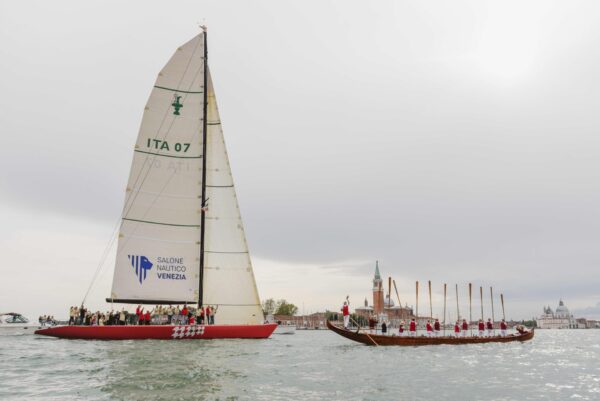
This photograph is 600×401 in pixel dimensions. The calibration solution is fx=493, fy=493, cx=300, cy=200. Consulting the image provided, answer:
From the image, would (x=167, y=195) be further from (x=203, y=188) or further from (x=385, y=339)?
(x=385, y=339)

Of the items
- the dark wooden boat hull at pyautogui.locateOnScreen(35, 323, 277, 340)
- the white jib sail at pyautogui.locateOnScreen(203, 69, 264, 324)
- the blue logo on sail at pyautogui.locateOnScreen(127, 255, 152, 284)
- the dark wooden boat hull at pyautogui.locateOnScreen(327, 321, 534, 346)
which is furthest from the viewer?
the dark wooden boat hull at pyautogui.locateOnScreen(327, 321, 534, 346)

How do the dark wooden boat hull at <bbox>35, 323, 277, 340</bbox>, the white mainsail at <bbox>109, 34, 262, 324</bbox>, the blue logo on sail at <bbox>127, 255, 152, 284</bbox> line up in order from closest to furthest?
the dark wooden boat hull at <bbox>35, 323, 277, 340</bbox>
the blue logo on sail at <bbox>127, 255, 152, 284</bbox>
the white mainsail at <bbox>109, 34, 262, 324</bbox>

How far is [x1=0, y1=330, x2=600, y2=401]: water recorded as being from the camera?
14898 mm

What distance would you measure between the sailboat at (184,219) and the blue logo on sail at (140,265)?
64 mm

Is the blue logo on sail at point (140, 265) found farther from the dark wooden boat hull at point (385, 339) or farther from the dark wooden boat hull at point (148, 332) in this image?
the dark wooden boat hull at point (385, 339)

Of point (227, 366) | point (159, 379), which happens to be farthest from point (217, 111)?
point (159, 379)

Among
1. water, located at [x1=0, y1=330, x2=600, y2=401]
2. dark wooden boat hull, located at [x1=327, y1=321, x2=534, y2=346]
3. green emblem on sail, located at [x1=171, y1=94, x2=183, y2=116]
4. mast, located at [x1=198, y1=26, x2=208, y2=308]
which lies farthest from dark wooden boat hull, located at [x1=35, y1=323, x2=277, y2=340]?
green emblem on sail, located at [x1=171, y1=94, x2=183, y2=116]

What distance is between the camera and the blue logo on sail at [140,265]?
32375 mm

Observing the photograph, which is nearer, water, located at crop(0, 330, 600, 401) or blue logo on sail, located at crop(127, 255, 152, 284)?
water, located at crop(0, 330, 600, 401)

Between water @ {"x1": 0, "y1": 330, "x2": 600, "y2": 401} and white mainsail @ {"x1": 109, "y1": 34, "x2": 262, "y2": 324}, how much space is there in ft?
18.4

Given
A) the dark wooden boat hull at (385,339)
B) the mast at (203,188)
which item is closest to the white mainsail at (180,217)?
the mast at (203,188)

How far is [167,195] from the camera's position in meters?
33.8

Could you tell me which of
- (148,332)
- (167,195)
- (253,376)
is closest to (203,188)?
(167,195)

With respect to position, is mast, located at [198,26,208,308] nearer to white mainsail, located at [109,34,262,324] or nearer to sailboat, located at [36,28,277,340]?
sailboat, located at [36,28,277,340]
